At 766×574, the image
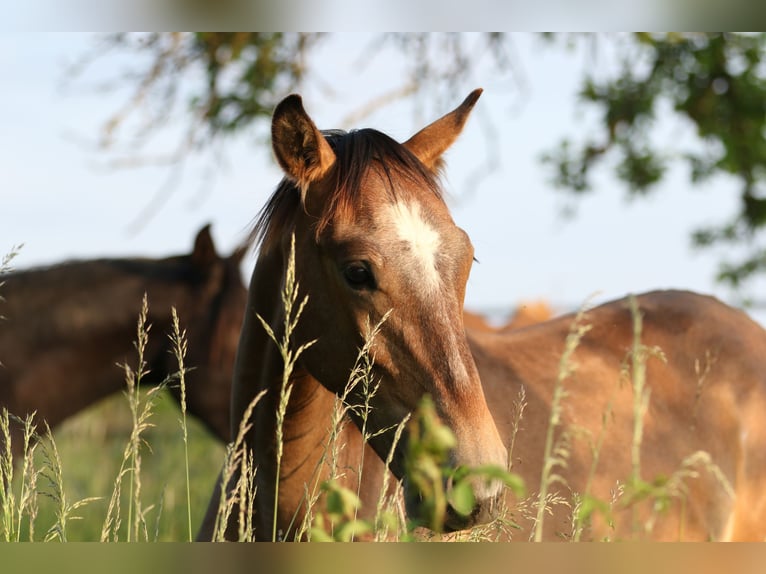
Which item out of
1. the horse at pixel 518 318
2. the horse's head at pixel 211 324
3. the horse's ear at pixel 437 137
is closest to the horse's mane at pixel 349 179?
the horse's ear at pixel 437 137

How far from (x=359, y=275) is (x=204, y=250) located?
3.38 meters

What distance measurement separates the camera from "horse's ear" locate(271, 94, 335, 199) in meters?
2.66

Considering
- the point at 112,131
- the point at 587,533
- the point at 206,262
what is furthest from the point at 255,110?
the point at 587,533

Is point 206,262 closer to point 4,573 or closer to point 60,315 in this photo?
point 60,315

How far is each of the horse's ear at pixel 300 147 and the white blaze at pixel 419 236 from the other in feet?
1.27

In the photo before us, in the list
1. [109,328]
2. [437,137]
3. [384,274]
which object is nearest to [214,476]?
[109,328]

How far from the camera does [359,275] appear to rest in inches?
94.7

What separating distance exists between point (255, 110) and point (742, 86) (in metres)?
4.71

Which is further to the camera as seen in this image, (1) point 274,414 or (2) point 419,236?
(1) point 274,414

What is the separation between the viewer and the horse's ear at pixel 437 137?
9.95ft

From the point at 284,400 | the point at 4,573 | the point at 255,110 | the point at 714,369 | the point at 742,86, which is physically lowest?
the point at 4,573

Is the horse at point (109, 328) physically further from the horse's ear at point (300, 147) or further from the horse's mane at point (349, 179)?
the horse's ear at point (300, 147)

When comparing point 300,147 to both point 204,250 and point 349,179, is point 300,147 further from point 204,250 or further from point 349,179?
point 204,250
